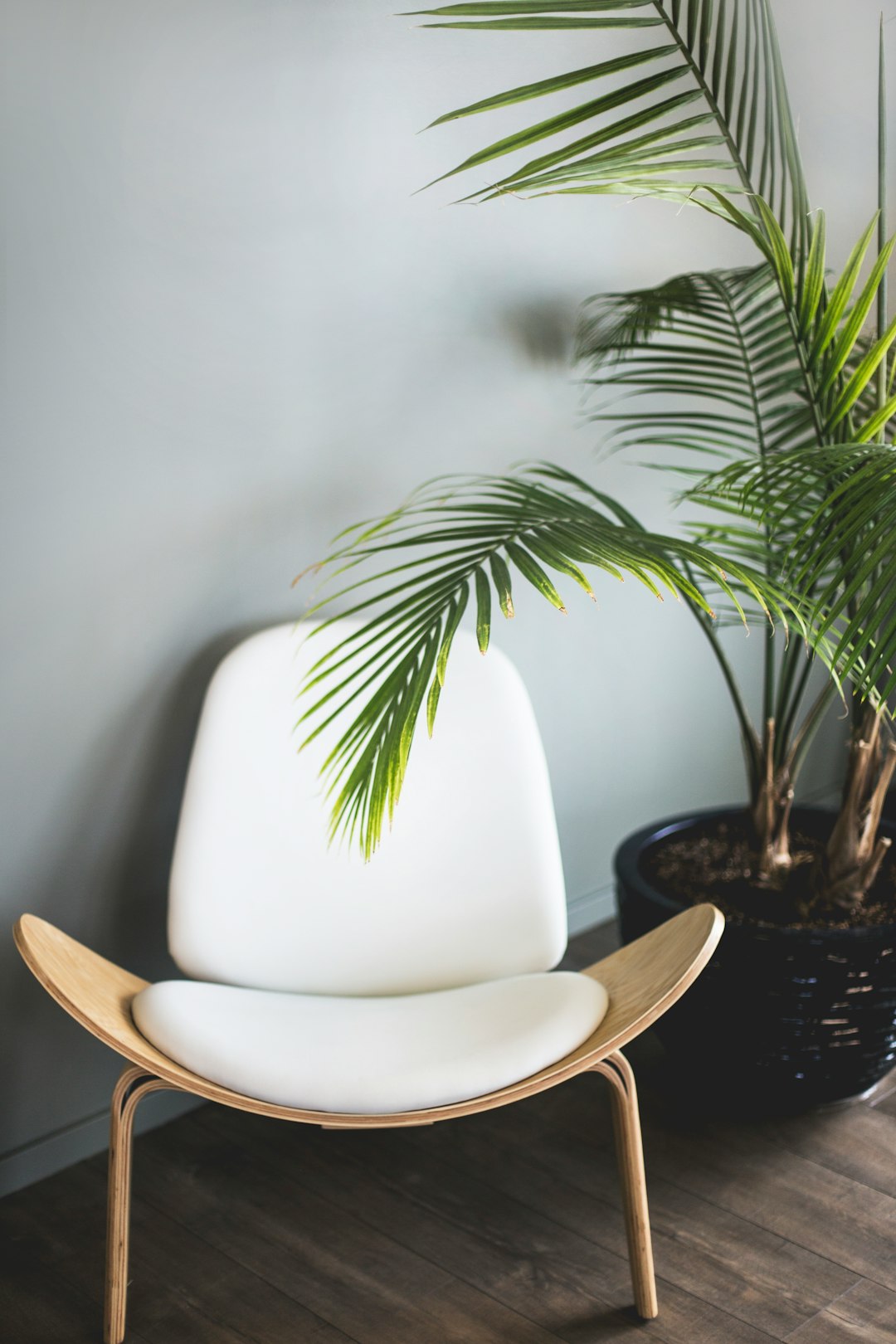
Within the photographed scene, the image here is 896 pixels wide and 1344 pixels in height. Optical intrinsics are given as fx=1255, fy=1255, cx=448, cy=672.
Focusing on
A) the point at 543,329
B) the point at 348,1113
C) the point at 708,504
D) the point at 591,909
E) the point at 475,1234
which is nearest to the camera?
the point at 348,1113

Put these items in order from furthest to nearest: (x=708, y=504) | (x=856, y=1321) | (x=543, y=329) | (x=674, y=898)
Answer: (x=543, y=329)
(x=674, y=898)
(x=708, y=504)
(x=856, y=1321)

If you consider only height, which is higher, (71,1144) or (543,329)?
(543,329)

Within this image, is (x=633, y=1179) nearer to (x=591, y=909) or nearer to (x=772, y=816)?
(x=772, y=816)

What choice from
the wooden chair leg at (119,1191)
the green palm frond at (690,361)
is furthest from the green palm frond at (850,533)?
the wooden chair leg at (119,1191)

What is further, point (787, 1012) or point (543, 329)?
point (543, 329)

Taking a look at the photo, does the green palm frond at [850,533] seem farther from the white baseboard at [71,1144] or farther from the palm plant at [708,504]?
the white baseboard at [71,1144]

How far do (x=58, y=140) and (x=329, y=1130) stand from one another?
150 centimetres

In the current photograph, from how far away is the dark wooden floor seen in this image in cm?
159

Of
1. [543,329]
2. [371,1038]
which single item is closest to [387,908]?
[371,1038]

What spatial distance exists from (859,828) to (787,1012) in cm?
32

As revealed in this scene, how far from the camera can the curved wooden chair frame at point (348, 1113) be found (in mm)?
1460

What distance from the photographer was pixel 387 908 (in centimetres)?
182

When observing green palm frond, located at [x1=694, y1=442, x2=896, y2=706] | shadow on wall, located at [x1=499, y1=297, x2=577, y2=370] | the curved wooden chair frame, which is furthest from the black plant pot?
shadow on wall, located at [x1=499, y1=297, x2=577, y2=370]

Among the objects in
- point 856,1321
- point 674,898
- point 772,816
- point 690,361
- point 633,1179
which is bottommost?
point 856,1321
